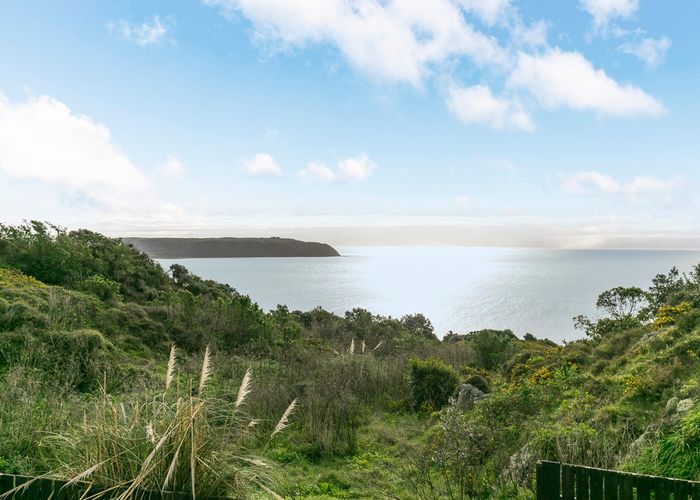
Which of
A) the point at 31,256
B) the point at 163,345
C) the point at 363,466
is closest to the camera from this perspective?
the point at 363,466

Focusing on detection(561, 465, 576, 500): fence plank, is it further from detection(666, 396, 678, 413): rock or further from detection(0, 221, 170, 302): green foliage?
detection(0, 221, 170, 302): green foliage

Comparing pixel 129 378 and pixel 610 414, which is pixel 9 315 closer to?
pixel 129 378

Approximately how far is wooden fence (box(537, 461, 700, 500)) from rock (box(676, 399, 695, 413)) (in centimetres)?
243

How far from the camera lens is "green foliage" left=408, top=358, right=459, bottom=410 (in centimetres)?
1218

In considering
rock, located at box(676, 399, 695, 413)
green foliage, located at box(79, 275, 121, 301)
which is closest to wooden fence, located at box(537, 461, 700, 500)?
rock, located at box(676, 399, 695, 413)

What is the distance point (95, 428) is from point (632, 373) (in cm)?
817

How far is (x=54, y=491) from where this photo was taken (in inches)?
A: 132

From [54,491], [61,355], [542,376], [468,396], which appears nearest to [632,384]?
[542,376]

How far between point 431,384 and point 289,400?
3.78 metres

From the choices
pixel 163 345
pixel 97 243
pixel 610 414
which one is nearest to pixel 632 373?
pixel 610 414

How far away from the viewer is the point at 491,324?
4806 cm

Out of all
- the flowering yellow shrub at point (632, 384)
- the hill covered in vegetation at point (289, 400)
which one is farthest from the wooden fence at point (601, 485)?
the flowering yellow shrub at point (632, 384)

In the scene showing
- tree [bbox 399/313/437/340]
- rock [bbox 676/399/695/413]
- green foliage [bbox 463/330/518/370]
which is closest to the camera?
rock [bbox 676/399/695/413]

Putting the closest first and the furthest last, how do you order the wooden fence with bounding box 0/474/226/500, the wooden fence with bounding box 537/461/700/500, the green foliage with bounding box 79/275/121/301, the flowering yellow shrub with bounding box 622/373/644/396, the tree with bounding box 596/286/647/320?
1. the wooden fence with bounding box 537/461/700/500
2. the wooden fence with bounding box 0/474/226/500
3. the flowering yellow shrub with bounding box 622/373/644/396
4. the green foliage with bounding box 79/275/121/301
5. the tree with bounding box 596/286/647/320
